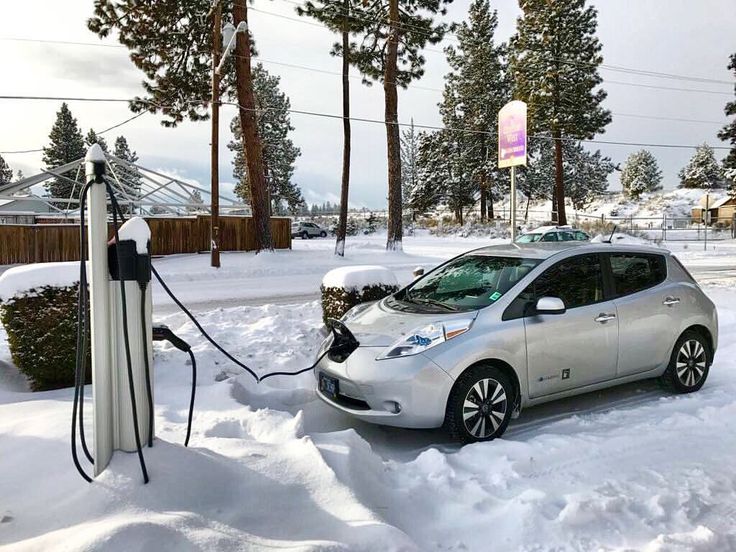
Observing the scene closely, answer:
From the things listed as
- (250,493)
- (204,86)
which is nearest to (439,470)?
(250,493)

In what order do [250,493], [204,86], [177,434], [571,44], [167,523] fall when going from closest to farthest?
[167,523]
[250,493]
[177,434]
[204,86]
[571,44]

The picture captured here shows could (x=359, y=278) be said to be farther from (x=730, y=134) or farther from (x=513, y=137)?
(x=730, y=134)

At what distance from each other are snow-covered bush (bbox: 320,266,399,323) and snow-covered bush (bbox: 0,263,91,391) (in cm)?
295

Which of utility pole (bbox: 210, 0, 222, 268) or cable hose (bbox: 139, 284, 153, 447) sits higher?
utility pole (bbox: 210, 0, 222, 268)

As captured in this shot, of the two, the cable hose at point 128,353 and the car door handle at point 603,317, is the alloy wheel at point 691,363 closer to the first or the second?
the car door handle at point 603,317

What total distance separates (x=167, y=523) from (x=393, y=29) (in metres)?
25.0

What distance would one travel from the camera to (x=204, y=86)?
2302 cm

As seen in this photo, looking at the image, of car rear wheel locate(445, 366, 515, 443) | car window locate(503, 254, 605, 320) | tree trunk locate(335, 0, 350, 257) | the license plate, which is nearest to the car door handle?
car window locate(503, 254, 605, 320)

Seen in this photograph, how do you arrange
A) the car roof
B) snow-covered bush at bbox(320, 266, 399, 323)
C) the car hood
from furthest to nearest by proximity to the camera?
snow-covered bush at bbox(320, 266, 399, 323), the car roof, the car hood

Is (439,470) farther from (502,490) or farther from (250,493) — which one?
(250,493)

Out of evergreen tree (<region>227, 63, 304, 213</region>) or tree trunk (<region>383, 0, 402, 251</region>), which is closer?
tree trunk (<region>383, 0, 402, 251</region>)

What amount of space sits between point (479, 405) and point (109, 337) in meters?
2.67

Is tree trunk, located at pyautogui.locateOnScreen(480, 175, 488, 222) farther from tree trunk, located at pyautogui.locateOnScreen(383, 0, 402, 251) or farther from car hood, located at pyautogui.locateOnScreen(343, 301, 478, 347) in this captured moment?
car hood, located at pyautogui.locateOnScreen(343, 301, 478, 347)

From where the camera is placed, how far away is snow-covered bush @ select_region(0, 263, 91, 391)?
529 centimetres
